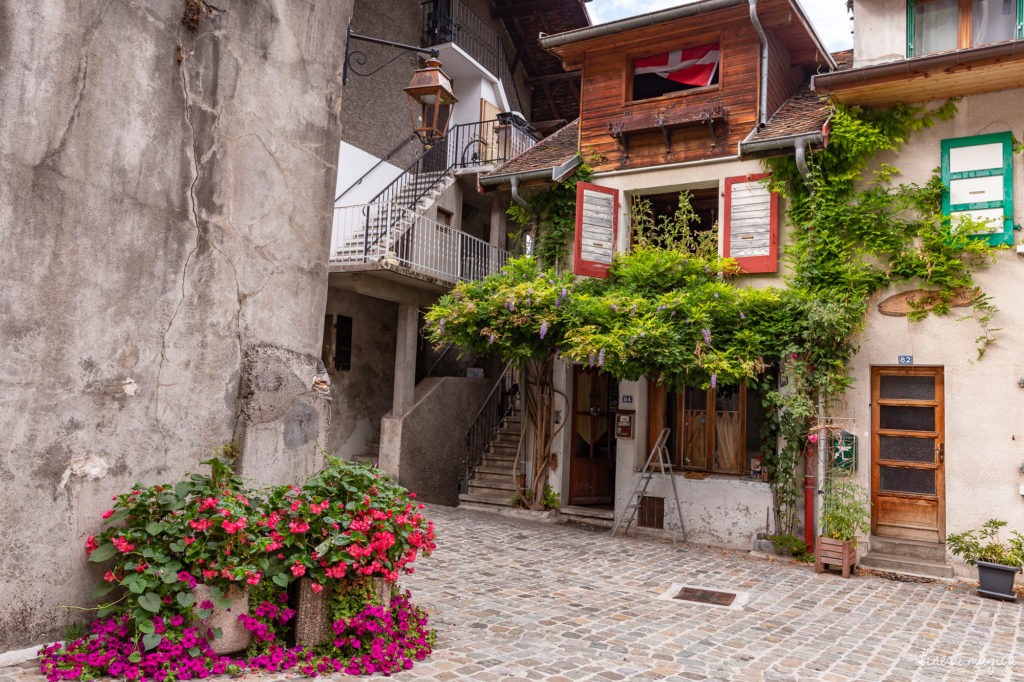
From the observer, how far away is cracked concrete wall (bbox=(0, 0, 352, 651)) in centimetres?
441

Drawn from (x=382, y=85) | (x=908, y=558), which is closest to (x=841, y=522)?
(x=908, y=558)

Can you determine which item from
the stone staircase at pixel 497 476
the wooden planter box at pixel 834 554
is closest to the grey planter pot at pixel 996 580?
the wooden planter box at pixel 834 554

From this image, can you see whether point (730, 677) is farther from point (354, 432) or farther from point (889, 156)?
point (354, 432)

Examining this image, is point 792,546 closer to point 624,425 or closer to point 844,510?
point 844,510

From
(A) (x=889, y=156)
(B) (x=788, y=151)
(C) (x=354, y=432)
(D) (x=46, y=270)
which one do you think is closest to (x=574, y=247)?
(B) (x=788, y=151)

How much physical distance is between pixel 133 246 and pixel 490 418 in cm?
1067

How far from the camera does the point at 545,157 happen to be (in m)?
13.4

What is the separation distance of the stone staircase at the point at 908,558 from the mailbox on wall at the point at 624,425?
12.1 feet

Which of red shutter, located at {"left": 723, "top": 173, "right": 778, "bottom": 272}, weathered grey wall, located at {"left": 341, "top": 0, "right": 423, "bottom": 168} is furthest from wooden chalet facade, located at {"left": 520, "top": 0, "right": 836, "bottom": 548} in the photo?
weathered grey wall, located at {"left": 341, "top": 0, "right": 423, "bottom": 168}

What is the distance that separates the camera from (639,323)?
33.3 ft

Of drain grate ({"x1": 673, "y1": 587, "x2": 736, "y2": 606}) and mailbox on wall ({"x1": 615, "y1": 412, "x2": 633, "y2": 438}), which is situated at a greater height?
mailbox on wall ({"x1": 615, "y1": 412, "x2": 633, "y2": 438})

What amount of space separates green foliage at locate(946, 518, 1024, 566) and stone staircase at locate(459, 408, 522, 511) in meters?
6.50

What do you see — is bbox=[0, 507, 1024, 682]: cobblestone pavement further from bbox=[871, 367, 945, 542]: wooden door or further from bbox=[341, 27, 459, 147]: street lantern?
bbox=[341, 27, 459, 147]: street lantern

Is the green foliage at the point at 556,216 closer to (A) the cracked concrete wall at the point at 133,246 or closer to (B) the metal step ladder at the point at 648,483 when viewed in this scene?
(B) the metal step ladder at the point at 648,483
